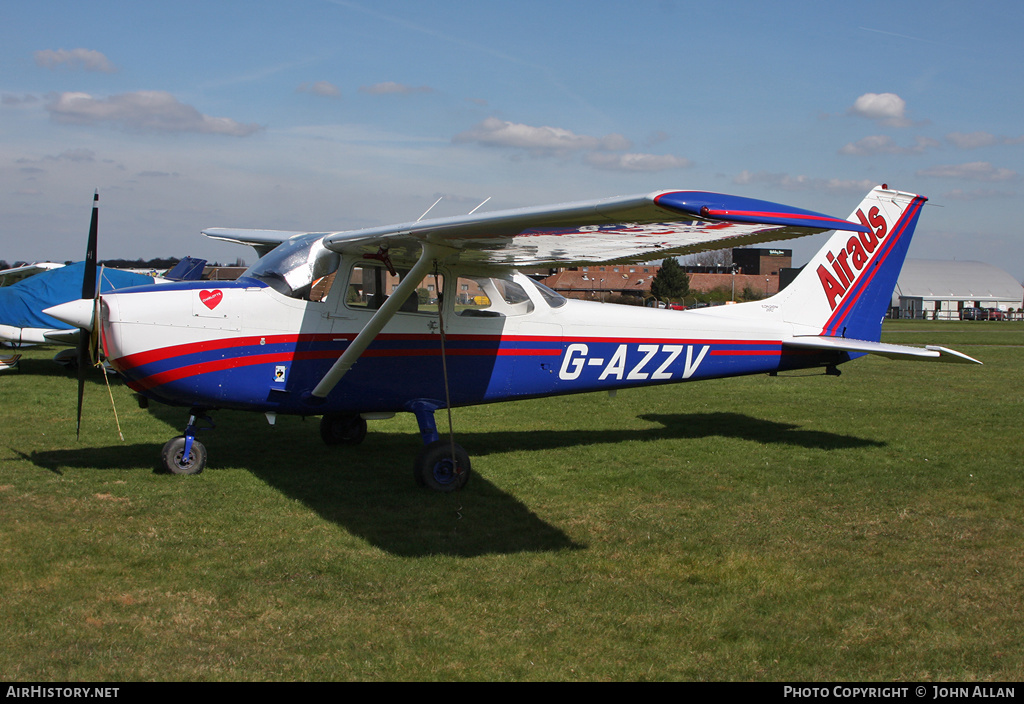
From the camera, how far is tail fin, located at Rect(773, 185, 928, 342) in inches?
387

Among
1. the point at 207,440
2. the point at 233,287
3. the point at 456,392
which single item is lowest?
the point at 207,440

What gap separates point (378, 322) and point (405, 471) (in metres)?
1.87

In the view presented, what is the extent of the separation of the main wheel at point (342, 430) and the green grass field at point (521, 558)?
211 mm

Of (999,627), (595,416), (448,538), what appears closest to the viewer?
(999,627)

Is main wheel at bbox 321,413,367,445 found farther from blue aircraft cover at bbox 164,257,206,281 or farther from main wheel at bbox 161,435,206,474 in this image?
blue aircraft cover at bbox 164,257,206,281

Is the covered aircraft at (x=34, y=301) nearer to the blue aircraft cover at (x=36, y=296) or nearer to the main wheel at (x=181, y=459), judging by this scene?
the blue aircraft cover at (x=36, y=296)

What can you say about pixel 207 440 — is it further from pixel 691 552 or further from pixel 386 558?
pixel 691 552

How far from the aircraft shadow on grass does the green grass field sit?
0.04m

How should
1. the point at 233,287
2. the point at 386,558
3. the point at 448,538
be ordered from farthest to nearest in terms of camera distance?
the point at 233,287 → the point at 448,538 → the point at 386,558

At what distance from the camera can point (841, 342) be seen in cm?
948

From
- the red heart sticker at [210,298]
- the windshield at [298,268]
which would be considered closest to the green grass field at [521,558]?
the red heart sticker at [210,298]

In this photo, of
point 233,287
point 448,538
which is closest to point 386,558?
point 448,538

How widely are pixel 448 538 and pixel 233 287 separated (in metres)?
3.16
